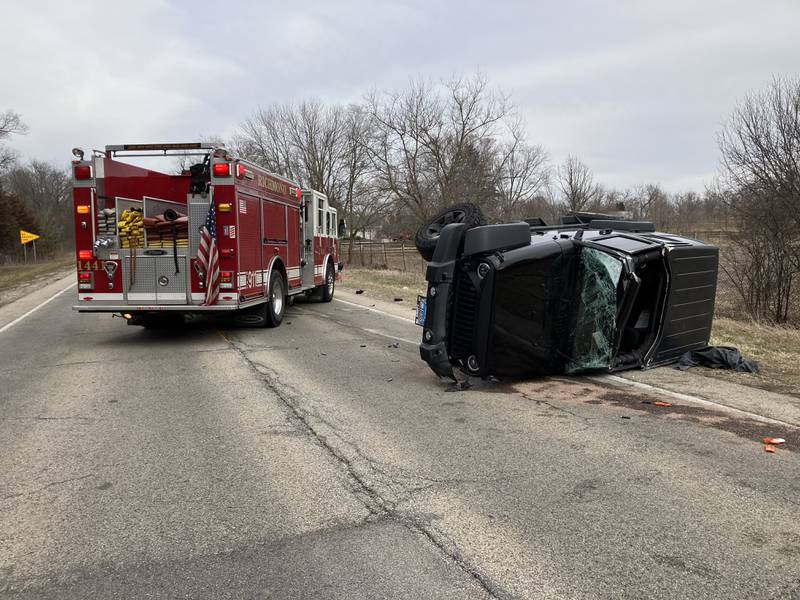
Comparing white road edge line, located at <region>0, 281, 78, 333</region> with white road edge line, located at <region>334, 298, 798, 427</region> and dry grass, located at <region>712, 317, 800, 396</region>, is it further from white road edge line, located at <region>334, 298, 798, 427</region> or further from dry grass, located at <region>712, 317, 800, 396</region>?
dry grass, located at <region>712, 317, 800, 396</region>

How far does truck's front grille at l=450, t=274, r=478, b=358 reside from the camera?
627 cm

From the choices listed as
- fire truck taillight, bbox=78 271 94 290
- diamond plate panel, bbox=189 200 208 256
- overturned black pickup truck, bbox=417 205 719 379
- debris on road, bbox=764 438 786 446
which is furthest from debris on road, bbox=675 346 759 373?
fire truck taillight, bbox=78 271 94 290

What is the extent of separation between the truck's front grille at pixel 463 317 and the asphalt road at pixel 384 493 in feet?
1.61

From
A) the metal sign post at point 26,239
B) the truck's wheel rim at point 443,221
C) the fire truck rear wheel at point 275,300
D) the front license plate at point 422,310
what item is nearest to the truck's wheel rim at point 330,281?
the fire truck rear wheel at point 275,300

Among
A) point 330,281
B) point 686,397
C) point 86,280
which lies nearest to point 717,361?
point 686,397

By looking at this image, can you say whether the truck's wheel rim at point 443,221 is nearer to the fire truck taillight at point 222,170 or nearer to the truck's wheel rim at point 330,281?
the fire truck taillight at point 222,170

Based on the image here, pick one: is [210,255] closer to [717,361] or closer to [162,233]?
[162,233]

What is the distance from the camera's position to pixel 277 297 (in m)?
11.8

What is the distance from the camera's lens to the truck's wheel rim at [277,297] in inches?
450

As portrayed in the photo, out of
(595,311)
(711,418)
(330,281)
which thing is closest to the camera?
(711,418)

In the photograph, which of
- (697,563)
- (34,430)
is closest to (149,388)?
(34,430)

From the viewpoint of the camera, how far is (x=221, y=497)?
3746mm

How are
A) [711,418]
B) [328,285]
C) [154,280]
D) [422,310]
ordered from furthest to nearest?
[328,285], [154,280], [422,310], [711,418]

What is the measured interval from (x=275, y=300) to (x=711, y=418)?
8.18 metres
